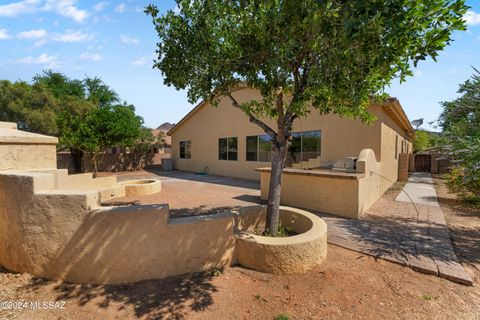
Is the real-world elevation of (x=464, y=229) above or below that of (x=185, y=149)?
below

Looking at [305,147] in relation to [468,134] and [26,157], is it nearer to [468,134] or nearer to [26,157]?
[468,134]

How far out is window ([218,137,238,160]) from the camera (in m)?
15.0

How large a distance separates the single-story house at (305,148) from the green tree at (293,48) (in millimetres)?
2911

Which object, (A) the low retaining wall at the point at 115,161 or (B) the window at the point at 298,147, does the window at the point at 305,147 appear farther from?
(A) the low retaining wall at the point at 115,161

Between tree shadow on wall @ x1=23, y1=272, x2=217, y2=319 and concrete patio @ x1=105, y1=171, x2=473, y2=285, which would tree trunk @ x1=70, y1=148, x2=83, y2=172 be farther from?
tree shadow on wall @ x1=23, y1=272, x2=217, y2=319

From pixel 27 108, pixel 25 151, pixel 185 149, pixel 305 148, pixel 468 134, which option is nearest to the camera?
pixel 25 151

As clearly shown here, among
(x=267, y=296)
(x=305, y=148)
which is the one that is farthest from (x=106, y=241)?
(x=305, y=148)

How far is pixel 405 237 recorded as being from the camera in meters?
5.11

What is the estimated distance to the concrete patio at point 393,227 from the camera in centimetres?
404

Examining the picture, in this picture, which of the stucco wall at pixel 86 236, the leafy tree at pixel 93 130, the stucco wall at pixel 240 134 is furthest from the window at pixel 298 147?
the leafy tree at pixel 93 130

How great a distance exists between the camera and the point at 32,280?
3.56 meters

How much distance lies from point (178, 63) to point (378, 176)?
303 inches

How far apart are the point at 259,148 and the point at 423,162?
14.9 meters

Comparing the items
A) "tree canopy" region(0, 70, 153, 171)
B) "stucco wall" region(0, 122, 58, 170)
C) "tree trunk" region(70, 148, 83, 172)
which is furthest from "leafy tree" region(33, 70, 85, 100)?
"stucco wall" region(0, 122, 58, 170)
